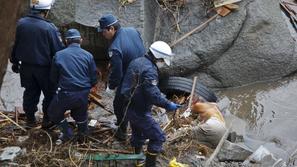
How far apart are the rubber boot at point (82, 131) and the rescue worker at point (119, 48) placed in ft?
1.70

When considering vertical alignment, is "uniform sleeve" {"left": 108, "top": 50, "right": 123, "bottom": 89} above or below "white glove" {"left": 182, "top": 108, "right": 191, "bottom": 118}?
above

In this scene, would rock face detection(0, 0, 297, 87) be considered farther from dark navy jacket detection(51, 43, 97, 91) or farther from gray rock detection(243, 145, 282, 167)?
dark navy jacket detection(51, 43, 97, 91)

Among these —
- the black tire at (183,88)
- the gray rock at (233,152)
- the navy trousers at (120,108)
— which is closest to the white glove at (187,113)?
the black tire at (183,88)

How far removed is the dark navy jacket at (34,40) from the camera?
6492 millimetres

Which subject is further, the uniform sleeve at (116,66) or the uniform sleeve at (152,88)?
the uniform sleeve at (116,66)

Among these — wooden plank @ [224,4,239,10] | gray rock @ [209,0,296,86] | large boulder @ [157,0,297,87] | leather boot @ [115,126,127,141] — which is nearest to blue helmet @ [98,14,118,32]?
leather boot @ [115,126,127,141]

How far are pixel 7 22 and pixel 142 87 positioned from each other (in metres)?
2.85

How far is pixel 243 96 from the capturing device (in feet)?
33.1

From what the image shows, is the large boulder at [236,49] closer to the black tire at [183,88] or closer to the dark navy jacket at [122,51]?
the black tire at [183,88]

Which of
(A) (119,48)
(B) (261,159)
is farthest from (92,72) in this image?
(B) (261,159)

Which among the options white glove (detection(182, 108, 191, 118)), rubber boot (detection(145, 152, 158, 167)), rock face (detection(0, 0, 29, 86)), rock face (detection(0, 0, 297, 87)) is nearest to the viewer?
rock face (detection(0, 0, 29, 86))

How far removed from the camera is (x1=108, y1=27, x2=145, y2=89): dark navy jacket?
6.55m

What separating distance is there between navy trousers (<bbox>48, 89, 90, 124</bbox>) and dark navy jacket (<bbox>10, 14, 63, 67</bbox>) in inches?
23.4

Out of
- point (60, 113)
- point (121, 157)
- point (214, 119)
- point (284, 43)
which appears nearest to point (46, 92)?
point (60, 113)
